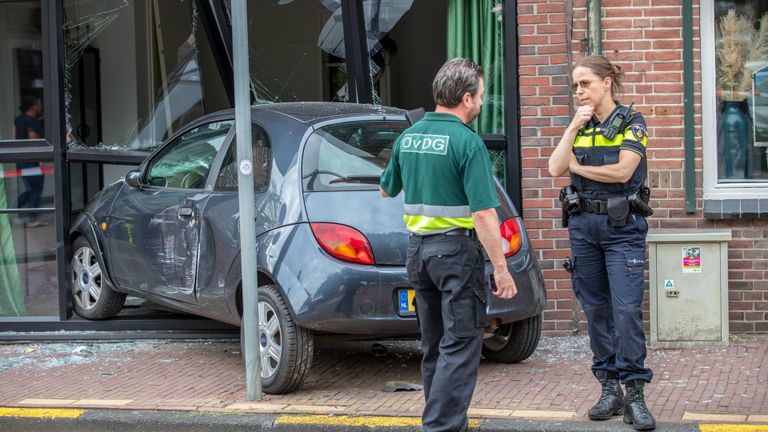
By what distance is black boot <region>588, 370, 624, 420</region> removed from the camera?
19.2ft

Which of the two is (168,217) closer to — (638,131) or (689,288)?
(638,131)

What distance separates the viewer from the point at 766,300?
8258mm

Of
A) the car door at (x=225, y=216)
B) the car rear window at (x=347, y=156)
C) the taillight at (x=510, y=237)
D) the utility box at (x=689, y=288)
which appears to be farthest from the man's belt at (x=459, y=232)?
the utility box at (x=689, y=288)

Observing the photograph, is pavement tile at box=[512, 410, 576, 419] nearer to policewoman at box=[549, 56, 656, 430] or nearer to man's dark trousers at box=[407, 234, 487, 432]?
policewoman at box=[549, 56, 656, 430]

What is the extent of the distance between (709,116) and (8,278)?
5.55 metres

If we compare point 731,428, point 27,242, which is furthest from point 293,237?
point 27,242

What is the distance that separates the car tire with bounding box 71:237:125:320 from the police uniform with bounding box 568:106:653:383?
13.2ft

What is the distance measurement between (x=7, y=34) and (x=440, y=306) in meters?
5.77

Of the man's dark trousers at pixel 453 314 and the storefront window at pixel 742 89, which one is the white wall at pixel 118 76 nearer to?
the storefront window at pixel 742 89

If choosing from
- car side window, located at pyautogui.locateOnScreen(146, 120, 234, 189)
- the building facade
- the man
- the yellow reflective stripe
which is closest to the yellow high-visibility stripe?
the man

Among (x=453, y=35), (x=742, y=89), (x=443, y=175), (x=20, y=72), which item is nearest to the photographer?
→ (x=443, y=175)

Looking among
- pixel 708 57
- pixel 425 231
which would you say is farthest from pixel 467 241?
pixel 708 57

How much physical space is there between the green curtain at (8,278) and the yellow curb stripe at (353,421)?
13.0 ft

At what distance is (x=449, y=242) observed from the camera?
5.27 m
